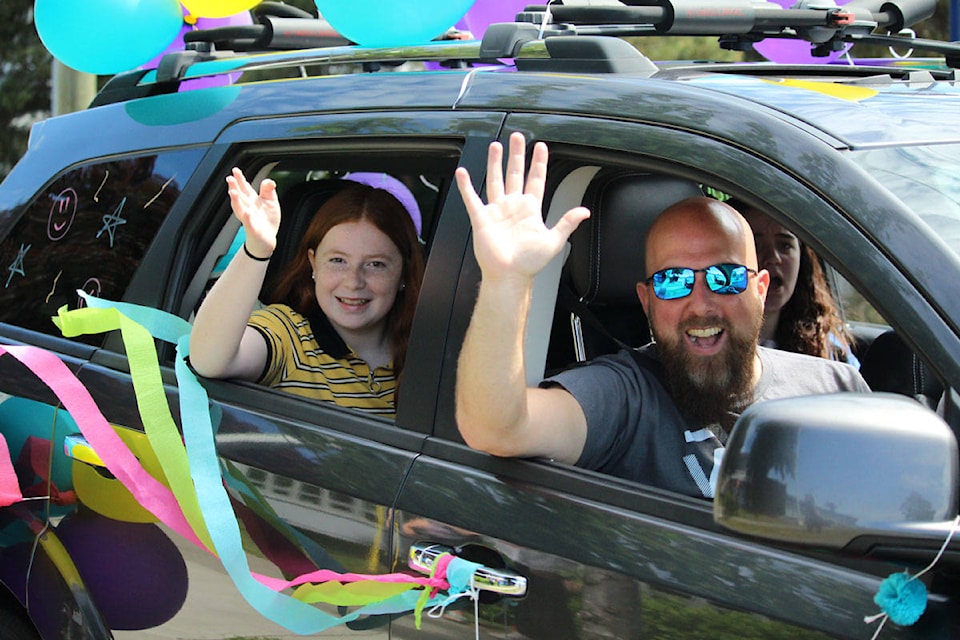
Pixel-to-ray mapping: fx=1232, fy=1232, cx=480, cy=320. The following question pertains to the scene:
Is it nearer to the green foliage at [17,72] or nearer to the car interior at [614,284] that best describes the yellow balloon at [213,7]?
the car interior at [614,284]

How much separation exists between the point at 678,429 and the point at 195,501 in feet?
3.10

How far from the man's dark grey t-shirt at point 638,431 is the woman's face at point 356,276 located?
85 centimetres

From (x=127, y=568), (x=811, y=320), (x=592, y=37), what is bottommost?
(x=127, y=568)

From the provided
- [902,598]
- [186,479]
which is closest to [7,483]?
[186,479]

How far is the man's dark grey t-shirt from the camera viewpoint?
2295mm

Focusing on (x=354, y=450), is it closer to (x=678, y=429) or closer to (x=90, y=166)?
(x=678, y=429)

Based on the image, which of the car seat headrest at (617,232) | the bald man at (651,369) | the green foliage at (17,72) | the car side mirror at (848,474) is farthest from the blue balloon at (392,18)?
the green foliage at (17,72)

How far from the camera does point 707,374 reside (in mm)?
2412

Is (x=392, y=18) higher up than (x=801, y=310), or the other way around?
(x=392, y=18)

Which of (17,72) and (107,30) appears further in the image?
(17,72)

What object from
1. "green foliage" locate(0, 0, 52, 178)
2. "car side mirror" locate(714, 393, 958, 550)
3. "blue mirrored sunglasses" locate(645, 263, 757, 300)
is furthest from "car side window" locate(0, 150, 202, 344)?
"green foliage" locate(0, 0, 52, 178)

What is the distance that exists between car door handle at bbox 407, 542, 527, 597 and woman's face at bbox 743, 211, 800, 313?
125 centimetres

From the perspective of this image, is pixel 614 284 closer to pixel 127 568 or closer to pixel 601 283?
pixel 601 283

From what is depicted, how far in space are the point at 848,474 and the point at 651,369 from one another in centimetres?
104
